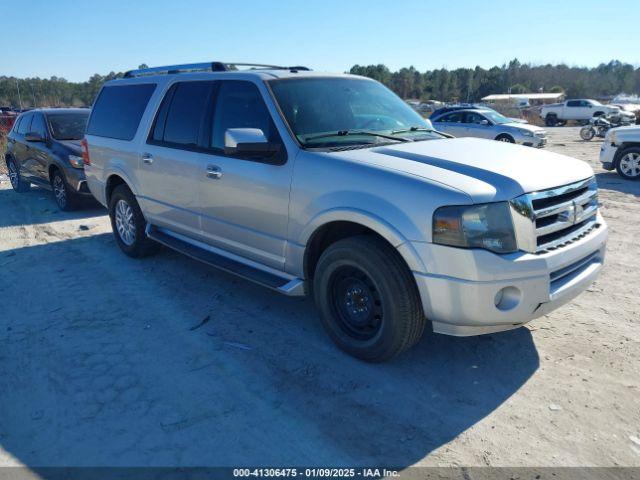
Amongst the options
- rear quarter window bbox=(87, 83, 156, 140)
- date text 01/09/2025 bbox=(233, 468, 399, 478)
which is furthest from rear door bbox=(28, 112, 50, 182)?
date text 01/09/2025 bbox=(233, 468, 399, 478)

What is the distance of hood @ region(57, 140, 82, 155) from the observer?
28.1 feet

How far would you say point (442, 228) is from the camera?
3.01 m

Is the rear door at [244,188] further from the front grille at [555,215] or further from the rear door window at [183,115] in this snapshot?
the front grille at [555,215]

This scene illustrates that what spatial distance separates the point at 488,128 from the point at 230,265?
49.0 ft

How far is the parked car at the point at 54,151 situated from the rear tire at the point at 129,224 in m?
2.49

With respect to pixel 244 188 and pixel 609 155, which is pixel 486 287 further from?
pixel 609 155

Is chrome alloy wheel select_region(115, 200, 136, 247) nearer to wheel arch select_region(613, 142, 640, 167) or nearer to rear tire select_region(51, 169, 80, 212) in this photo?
rear tire select_region(51, 169, 80, 212)

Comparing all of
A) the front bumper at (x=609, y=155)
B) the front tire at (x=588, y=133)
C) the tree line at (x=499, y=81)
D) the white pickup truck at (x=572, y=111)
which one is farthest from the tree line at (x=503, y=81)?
the front bumper at (x=609, y=155)

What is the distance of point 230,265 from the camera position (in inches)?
176

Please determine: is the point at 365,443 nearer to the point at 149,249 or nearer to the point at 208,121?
the point at 208,121

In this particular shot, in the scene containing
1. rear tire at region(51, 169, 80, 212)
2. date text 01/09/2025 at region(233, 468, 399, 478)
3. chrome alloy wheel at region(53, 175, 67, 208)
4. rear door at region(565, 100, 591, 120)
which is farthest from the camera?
rear door at region(565, 100, 591, 120)

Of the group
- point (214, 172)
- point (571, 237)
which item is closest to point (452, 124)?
point (214, 172)

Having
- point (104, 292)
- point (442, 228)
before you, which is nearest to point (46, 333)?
point (104, 292)

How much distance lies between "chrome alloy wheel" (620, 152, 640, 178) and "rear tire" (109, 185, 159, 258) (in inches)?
→ 415
